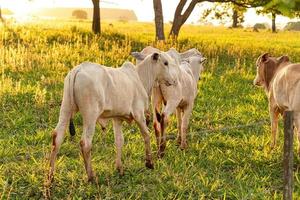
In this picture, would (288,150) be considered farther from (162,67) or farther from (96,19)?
(96,19)

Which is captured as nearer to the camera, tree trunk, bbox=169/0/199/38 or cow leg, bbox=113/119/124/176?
cow leg, bbox=113/119/124/176

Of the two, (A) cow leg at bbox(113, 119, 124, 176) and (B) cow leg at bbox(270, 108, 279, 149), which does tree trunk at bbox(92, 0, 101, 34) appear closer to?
(B) cow leg at bbox(270, 108, 279, 149)

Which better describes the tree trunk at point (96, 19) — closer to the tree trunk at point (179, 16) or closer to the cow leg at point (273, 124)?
the tree trunk at point (179, 16)

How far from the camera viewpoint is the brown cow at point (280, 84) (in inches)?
271

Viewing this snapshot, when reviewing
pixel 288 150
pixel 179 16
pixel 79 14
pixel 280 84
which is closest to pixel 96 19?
pixel 179 16

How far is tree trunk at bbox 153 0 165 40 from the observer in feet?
71.6

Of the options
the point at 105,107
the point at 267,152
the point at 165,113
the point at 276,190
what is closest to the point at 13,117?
the point at 165,113

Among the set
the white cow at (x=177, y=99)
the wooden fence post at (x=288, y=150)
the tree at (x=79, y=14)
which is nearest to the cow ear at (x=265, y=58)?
the white cow at (x=177, y=99)

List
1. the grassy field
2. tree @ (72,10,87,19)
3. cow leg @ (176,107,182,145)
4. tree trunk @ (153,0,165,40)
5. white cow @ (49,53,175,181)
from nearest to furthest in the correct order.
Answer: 1. white cow @ (49,53,175,181)
2. the grassy field
3. cow leg @ (176,107,182,145)
4. tree trunk @ (153,0,165,40)
5. tree @ (72,10,87,19)

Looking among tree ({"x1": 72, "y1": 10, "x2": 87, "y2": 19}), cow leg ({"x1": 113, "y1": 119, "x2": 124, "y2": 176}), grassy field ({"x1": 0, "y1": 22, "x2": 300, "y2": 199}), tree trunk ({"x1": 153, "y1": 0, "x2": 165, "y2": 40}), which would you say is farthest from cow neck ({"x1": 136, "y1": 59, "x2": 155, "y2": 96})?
tree ({"x1": 72, "y1": 10, "x2": 87, "y2": 19})

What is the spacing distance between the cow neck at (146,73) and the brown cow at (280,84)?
72.1 inches

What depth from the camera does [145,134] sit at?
6926 millimetres

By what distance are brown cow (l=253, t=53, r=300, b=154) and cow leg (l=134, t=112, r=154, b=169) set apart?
1.97 meters

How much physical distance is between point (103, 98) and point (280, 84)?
2789mm
